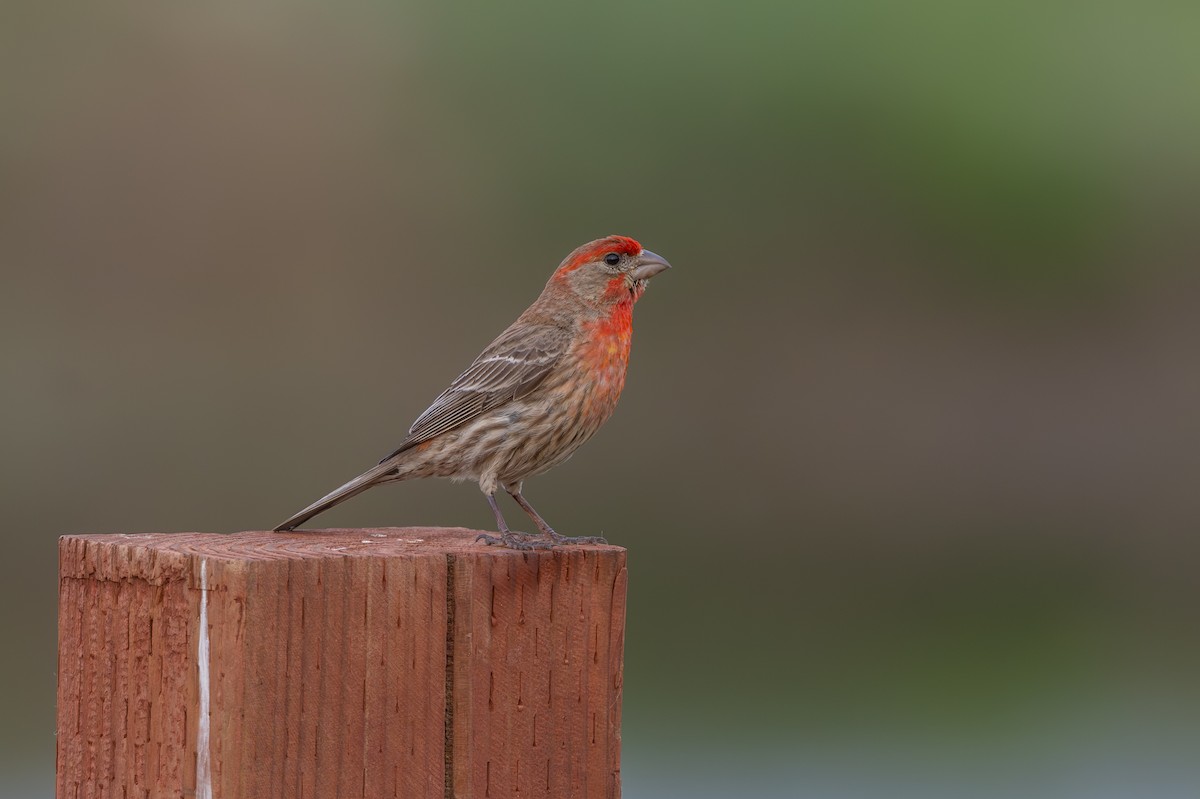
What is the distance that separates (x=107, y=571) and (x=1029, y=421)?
1536cm

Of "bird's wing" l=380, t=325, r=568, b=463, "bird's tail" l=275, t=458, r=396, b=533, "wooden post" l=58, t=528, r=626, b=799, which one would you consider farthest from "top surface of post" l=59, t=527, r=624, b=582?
"bird's wing" l=380, t=325, r=568, b=463

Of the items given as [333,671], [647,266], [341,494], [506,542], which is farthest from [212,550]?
[647,266]

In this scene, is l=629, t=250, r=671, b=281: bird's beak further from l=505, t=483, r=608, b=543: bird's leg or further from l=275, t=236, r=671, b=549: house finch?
l=505, t=483, r=608, b=543: bird's leg

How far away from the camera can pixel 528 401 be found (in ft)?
18.2

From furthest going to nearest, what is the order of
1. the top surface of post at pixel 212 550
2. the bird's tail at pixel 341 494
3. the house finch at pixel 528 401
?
the house finch at pixel 528 401, the bird's tail at pixel 341 494, the top surface of post at pixel 212 550

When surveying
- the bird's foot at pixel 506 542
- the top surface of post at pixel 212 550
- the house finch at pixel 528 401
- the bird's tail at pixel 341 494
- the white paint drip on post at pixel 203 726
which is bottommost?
the white paint drip on post at pixel 203 726

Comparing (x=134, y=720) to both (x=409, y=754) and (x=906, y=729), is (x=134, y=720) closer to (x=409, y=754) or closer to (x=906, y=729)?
(x=409, y=754)

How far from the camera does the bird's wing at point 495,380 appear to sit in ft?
18.3

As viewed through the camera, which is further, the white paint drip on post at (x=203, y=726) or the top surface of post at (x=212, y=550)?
the top surface of post at (x=212, y=550)

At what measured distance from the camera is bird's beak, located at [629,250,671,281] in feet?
19.9

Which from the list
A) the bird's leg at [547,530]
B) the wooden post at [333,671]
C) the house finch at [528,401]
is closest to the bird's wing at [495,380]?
the house finch at [528,401]

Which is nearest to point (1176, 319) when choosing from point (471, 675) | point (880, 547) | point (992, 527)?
point (992, 527)

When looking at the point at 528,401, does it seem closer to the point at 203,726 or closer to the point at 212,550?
the point at 212,550

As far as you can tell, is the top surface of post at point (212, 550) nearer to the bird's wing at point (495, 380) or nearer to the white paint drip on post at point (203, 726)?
the white paint drip on post at point (203, 726)
